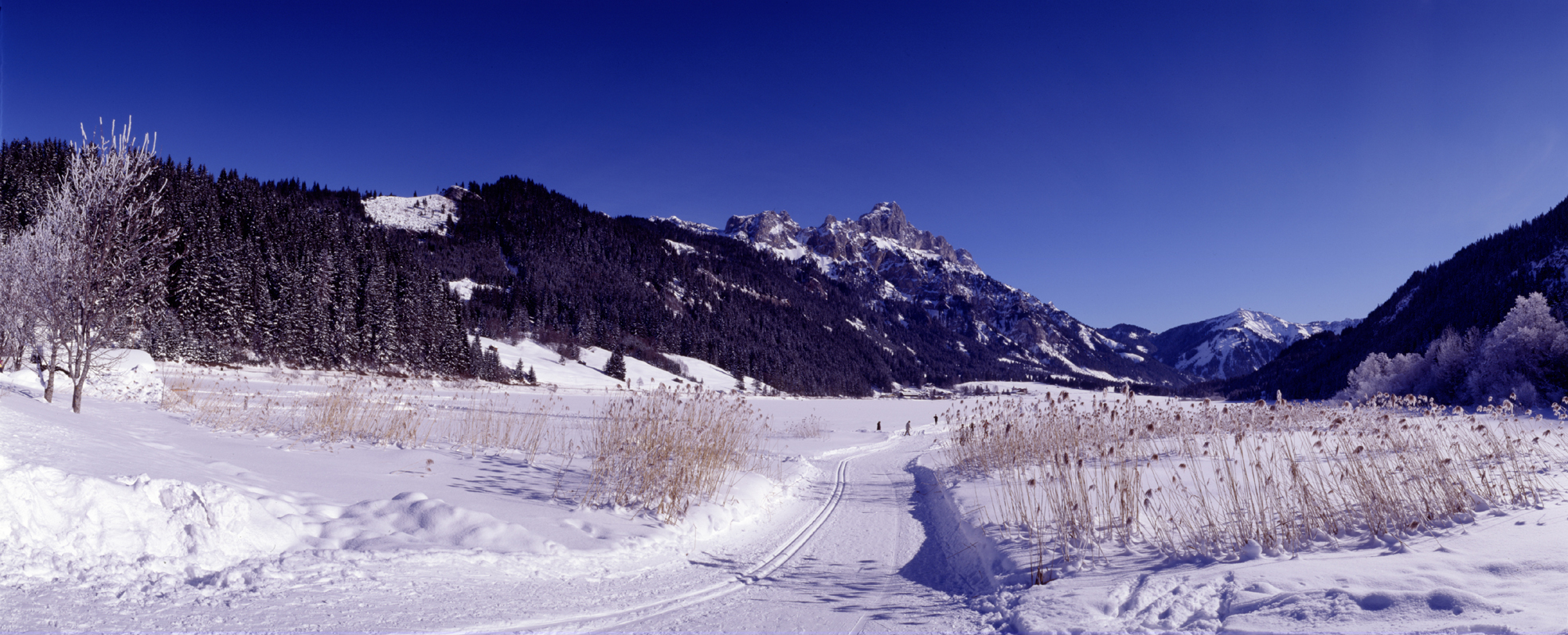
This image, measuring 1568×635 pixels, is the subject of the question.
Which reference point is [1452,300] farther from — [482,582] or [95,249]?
[95,249]

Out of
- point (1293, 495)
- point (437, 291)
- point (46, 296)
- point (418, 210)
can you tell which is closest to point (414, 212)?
point (418, 210)

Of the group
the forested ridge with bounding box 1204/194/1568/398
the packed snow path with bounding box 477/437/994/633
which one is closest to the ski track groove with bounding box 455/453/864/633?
the packed snow path with bounding box 477/437/994/633

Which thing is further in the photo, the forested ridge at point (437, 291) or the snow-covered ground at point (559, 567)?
the forested ridge at point (437, 291)

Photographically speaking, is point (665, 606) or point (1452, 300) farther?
point (1452, 300)

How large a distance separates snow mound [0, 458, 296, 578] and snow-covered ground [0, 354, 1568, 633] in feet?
0.04

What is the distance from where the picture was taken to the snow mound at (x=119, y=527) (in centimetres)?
359

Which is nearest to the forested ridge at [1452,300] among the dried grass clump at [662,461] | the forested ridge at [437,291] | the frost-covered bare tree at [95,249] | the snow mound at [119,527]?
the dried grass clump at [662,461]

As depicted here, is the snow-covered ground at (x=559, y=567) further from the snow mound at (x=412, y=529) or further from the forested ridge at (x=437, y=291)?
the forested ridge at (x=437, y=291)

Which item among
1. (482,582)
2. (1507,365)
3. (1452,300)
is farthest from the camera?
(1452,300)

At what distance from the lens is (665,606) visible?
4500 millimetres

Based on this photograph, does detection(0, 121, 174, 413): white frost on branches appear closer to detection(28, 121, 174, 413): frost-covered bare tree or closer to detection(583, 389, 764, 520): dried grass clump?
detection(28, 121, 174, 413): frost-covered bare tree

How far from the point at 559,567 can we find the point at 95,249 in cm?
1301

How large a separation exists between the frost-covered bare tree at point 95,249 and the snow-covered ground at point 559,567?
562 cm

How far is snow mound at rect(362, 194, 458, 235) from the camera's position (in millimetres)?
141000
